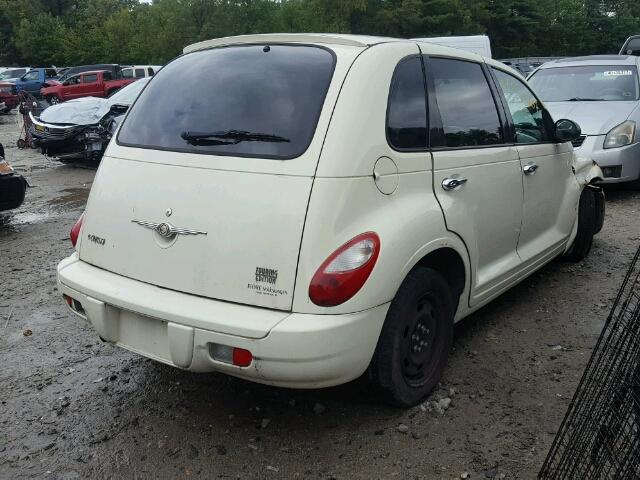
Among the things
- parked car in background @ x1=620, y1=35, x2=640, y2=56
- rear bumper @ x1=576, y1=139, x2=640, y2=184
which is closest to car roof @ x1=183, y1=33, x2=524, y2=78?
rear bumper @ x1=576, y1=139, x2=640, y2=184

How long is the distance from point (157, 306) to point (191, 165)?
66 centimetres

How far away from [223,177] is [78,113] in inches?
401

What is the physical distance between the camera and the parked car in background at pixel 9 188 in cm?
683

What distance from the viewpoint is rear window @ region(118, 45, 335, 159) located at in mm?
2752

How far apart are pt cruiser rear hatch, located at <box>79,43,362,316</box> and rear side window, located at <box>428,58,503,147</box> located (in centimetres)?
67

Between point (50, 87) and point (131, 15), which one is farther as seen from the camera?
point (131, 15)

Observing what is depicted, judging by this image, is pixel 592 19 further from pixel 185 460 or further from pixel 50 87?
pixel 185 460

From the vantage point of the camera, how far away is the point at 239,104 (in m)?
2.91

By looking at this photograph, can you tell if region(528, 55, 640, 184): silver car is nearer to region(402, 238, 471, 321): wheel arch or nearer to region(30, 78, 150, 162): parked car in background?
region(402, 238, 471, 321): wheel arch

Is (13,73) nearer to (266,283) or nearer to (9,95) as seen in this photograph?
(9,95)

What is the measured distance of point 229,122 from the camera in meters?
2.89

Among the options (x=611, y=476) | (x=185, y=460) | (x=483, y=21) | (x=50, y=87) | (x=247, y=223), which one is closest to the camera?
(x=611, y=476)

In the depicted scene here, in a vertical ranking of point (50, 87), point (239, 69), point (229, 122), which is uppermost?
point (239, 69)

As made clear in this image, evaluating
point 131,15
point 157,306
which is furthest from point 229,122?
point 131,15
